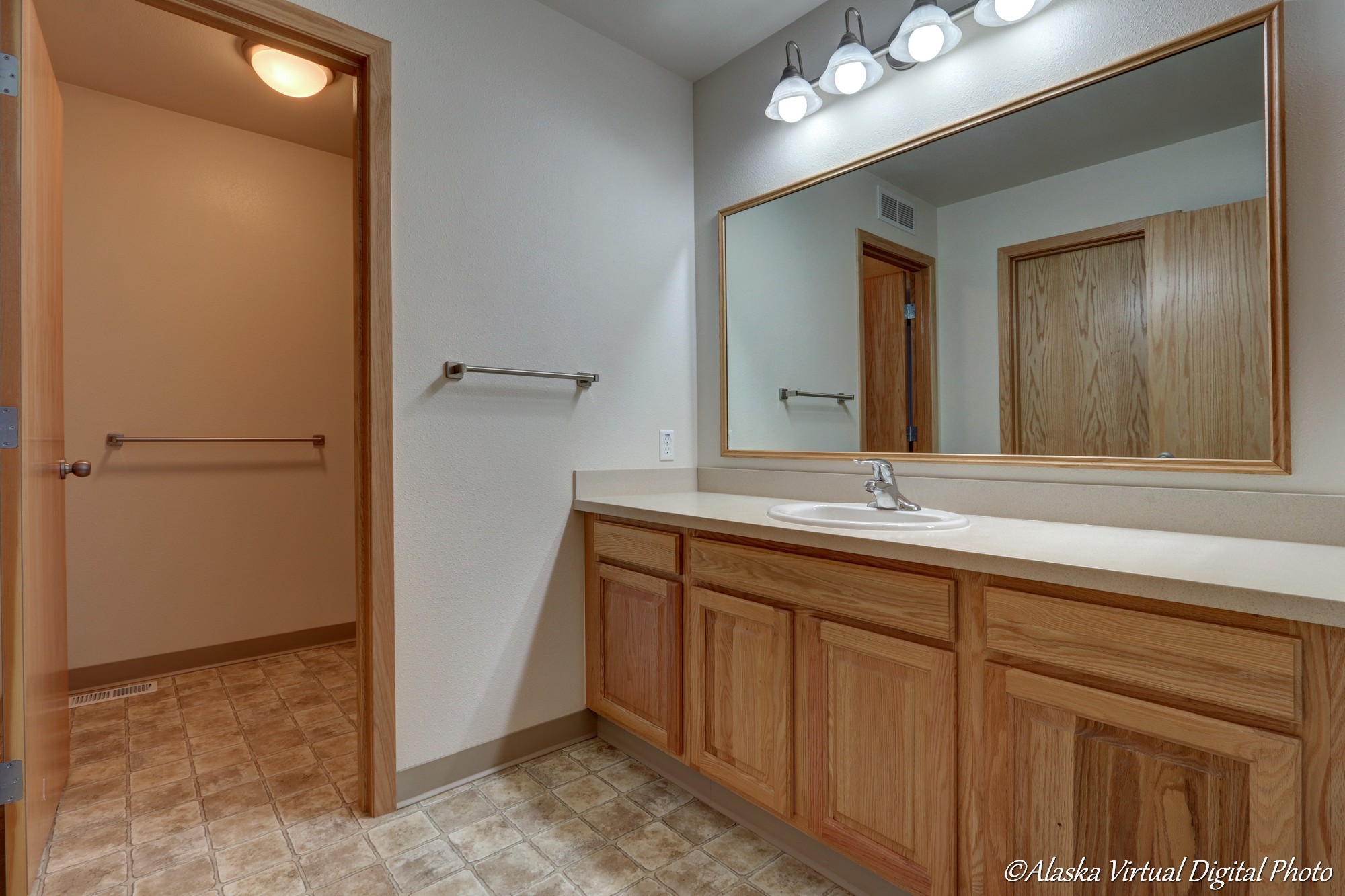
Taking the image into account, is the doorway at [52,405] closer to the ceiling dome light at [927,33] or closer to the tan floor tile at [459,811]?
the tan floor tile at [459,811]

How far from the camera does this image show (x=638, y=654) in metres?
1.96

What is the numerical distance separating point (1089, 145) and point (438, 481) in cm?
188

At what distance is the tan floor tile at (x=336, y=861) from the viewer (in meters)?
1.49

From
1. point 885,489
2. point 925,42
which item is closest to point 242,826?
point 885,489

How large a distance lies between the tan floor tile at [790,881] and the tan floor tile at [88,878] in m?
1.45

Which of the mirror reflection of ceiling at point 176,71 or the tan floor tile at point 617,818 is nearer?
the tan floor tile at point 617,818

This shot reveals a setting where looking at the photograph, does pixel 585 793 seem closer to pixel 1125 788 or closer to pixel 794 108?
pixel 1125 788

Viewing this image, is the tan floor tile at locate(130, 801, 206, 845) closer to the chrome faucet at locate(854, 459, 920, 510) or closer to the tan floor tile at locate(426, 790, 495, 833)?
the tan floor tile at locate(426, 790, 495, 833)

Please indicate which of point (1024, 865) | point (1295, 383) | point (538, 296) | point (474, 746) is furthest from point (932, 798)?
point (538, 296)

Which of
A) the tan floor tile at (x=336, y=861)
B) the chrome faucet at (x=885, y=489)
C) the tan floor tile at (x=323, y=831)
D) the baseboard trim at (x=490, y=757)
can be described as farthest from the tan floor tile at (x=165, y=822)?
the chrome faucet at (x=885, y=489)

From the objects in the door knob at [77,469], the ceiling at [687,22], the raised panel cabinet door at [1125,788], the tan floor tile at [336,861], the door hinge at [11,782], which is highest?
the ceiling at [687,22]

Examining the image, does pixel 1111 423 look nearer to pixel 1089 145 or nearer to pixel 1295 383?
pixel 1295 383

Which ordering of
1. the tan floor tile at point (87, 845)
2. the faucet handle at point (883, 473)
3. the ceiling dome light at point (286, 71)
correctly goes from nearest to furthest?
the tan floor tile at point (87, 845) → the faucet handle at point (883, 473) → the ceiling dome light at point (286, 71)

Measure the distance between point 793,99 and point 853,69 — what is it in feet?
0.77
